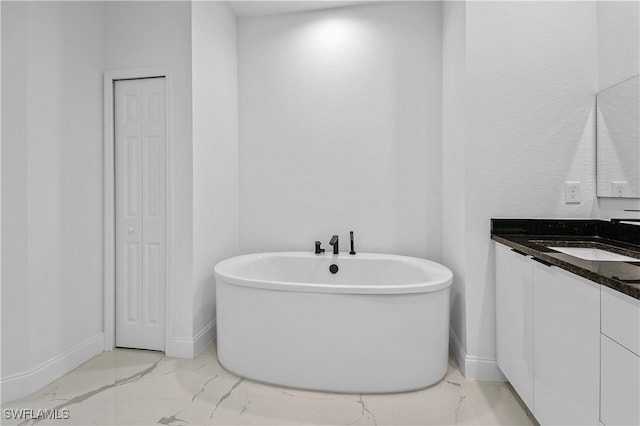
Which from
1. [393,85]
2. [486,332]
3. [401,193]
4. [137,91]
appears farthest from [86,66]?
[486,332]

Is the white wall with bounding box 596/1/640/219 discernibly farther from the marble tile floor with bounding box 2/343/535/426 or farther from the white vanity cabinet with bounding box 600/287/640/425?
the marble tile floor with bounding box 2/343/535/426

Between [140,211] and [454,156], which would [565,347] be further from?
[140,211]

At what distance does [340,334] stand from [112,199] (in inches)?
75.5

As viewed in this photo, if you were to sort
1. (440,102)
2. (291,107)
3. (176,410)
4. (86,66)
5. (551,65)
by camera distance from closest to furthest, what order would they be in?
(176,410) < (551,65) < (86,66) < (440,102) < (291,107)

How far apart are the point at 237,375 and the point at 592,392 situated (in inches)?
70.3

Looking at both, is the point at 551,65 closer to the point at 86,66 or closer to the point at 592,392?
the point at 592,392

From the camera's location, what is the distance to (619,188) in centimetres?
180

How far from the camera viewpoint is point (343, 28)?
2.87m

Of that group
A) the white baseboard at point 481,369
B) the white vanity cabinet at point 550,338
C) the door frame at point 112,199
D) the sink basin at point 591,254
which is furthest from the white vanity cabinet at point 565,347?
the door frame at point 112,199

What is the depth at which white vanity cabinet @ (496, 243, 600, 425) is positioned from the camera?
45.7 inches

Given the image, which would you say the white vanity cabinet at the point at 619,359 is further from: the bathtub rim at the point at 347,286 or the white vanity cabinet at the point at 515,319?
the bathtub rim at the point at 347,286

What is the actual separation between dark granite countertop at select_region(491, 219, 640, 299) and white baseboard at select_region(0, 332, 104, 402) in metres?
2.78

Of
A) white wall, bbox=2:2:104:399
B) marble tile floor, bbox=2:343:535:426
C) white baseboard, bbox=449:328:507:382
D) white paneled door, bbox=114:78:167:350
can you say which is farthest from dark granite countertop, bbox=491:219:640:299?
white wall, bbox=2:2:104:399

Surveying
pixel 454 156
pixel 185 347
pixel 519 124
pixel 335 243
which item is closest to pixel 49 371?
pixel 185 347
